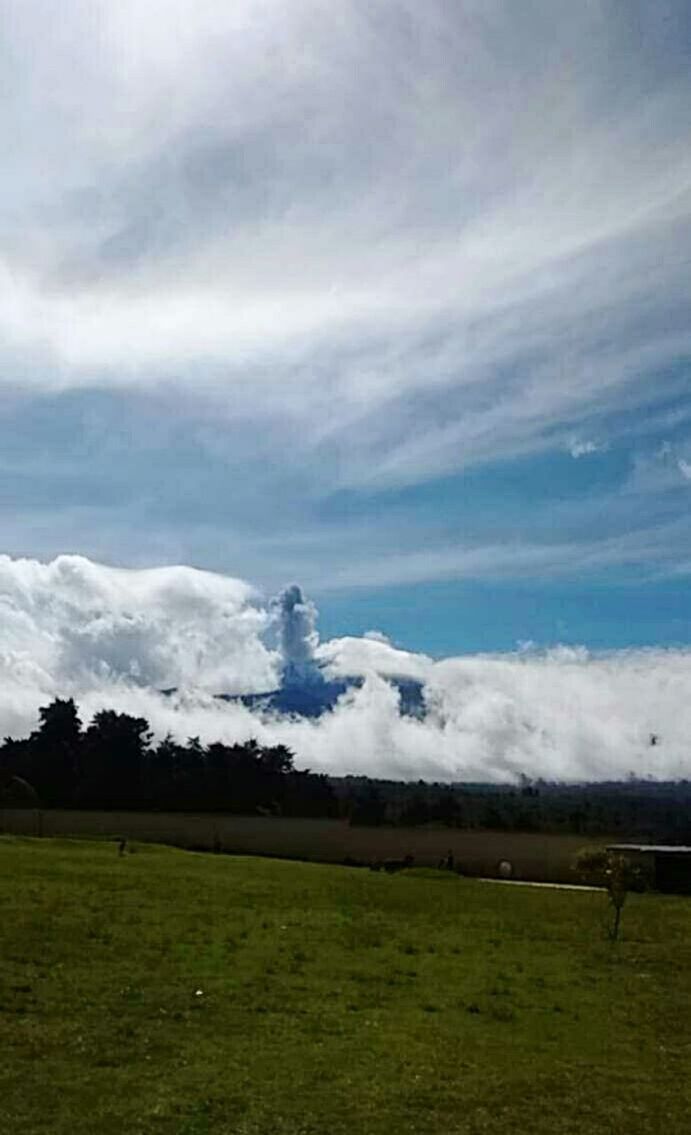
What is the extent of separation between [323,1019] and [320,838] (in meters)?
38.8

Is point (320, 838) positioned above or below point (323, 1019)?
above

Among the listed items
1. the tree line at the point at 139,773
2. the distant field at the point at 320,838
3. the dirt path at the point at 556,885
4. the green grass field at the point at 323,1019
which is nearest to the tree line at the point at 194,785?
the tree line at the point at 139,773

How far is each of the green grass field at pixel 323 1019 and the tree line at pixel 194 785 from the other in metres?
36.6

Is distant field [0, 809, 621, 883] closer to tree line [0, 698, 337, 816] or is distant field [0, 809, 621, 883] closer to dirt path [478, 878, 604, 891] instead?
dirt path [478, 878, 604, 891]

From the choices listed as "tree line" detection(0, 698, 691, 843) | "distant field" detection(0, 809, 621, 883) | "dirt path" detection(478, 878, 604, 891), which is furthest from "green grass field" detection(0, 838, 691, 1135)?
"tree line" detection(0, 698, 691, 843)

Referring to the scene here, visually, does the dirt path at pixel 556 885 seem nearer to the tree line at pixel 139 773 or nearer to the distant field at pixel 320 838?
the distant field at pixel 320 838

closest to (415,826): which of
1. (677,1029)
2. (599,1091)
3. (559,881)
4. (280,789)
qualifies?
(559,881)

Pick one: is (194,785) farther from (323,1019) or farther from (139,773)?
(323,1019)

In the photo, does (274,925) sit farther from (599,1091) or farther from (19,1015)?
(599,1091)

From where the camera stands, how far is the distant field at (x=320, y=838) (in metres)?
46.5

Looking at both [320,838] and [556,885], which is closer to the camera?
[556,885]

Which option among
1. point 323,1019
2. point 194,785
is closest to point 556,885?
point 194,785

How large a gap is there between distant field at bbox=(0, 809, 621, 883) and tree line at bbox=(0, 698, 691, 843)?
472cm

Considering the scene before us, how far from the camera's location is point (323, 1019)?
1256cm
